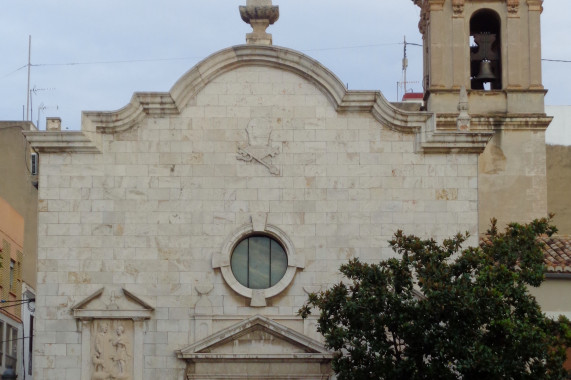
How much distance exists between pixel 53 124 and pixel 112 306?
411 centimetres

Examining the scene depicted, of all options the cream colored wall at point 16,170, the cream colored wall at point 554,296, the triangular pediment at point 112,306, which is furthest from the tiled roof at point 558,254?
the cream colored wall at point 16,170

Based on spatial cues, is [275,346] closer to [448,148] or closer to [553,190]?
[448,148]

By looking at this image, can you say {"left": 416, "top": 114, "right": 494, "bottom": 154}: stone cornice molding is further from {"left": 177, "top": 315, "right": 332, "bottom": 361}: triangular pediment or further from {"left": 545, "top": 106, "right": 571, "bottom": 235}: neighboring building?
{"left": 545, "top": 106, "right": 571, "bottom": 235}: neighboring building

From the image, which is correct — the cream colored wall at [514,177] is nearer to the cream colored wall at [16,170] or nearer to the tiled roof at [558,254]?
the tiled roof at [558,254]

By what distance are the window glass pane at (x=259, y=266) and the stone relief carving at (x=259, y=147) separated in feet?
5.34

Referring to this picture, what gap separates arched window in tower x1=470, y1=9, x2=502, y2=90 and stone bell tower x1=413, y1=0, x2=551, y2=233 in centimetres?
3

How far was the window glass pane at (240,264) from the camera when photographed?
30.5 m

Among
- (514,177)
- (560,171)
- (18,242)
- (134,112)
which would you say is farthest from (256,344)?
(560,171)

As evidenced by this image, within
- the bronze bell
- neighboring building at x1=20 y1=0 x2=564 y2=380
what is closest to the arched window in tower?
the bronze bell

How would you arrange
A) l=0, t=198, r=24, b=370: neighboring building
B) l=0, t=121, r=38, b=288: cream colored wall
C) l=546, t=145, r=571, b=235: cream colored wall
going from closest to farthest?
1. l=0, t=198, r=24, b=370: neighboring building
2. l=546, t=145, r=571, b=235: cream colored wall
3. l=0, t=121, r=38, b=288: cream colored wall

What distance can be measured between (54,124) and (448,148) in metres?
8.35

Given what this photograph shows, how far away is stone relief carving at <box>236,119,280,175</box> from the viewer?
101 ft

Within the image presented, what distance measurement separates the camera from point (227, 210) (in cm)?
A: 3050

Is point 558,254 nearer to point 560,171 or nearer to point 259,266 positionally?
point 259,266
